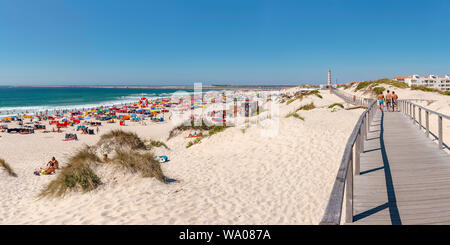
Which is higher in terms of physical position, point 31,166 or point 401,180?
point 401,180

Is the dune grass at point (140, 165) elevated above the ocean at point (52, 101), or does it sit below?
below

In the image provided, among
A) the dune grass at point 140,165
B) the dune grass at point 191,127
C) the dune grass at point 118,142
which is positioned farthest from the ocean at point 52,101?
the dune grass at point 140,165

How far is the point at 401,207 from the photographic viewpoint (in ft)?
11.8

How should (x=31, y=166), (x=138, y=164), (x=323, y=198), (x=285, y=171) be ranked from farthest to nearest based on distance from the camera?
(x=31, y=166)
(x=285, y=171)
(x=138, y=164)
(x=323, y=198)

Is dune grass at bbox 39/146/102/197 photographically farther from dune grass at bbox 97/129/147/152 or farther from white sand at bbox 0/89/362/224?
dune grass at bbox 97/129/147/152

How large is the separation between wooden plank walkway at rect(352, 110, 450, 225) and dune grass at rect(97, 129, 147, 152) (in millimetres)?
10519

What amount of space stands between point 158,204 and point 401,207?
15.1ft

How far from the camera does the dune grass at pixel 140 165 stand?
7812 millimetres

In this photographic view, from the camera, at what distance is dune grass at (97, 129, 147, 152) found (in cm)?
1344

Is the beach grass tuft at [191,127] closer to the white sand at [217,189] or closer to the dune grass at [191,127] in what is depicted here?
the dune grass at [191,127]

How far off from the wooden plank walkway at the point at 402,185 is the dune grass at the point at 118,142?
414 inches

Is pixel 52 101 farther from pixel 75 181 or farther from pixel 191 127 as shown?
pixel 75 181

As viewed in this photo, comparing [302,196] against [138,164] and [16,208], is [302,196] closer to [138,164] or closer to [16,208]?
[138,164]
